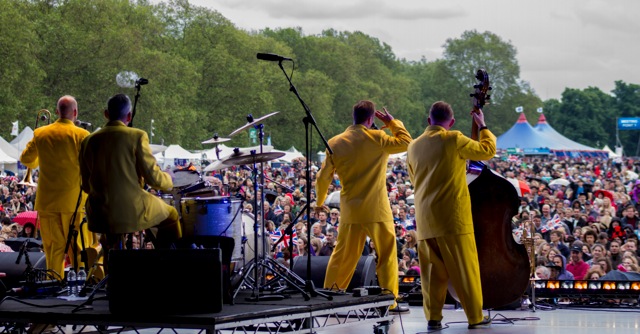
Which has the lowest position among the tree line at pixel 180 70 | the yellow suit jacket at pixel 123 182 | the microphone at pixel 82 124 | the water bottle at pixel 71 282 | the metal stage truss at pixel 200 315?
the metal stage truss at pixel 200 315

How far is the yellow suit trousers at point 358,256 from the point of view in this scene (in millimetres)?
8680

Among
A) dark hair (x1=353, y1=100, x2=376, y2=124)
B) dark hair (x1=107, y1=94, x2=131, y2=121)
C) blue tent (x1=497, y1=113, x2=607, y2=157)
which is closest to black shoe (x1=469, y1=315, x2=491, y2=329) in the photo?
dark hair (x1=353, y1=100, x2=376, y2=124)

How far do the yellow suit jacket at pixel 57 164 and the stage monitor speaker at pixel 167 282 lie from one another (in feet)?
6.55

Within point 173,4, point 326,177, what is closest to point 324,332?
point 326,177

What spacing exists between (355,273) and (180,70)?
40.3 m

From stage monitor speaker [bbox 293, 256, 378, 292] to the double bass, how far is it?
1192 mm

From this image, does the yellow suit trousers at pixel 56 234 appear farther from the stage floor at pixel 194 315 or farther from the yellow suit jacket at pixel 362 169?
the yellow suit jacket at pixel 362 169

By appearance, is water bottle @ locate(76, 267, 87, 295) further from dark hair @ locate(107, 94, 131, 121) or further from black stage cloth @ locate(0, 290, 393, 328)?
dark hair @ locate(107, 94, 131, 121)

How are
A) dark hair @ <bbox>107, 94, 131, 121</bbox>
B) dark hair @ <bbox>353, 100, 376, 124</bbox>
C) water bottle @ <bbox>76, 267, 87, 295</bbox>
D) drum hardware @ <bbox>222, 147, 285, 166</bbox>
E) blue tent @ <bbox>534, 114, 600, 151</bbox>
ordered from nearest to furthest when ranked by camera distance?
dark hair @ <bbox>107, 94, 131, 121</bbox> → water bottle @ <bbox>76, 267, 87, 295</bbox> → drum hardware @ <bbox>222, 147, 285, 166</bbox> → dark hair @ <bbox>353, 100, 376, 124</bbox> → blue tent @ <bbox>534, 114, 600, 151</bbox>

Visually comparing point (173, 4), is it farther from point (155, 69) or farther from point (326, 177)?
point (326, 177)

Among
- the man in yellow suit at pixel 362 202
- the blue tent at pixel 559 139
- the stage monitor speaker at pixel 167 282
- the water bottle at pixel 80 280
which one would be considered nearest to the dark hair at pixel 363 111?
the man in yellow suit at pixel 362 202

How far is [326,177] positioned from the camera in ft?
28.9

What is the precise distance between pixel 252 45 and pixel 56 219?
50.2 metres

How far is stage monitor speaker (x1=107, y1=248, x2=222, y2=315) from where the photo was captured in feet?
20.7
